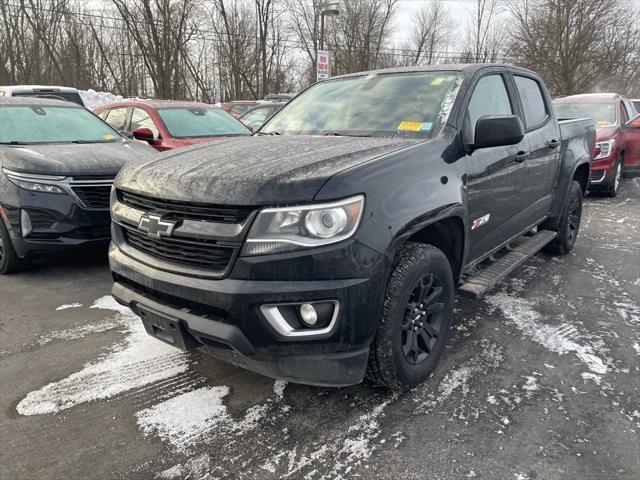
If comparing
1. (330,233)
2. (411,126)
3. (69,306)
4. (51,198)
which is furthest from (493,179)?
(51,198)

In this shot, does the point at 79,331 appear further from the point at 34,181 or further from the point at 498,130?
the point at 498,130

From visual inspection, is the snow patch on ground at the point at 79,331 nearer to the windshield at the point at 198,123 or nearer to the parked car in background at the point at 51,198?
the parked car in background at the point at 51,198

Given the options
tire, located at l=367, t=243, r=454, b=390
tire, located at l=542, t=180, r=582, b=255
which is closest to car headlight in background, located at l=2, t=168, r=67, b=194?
tire, located at l=367, t=243, r=454, b=390

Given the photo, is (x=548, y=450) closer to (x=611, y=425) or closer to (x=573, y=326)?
(x=611, y=425)

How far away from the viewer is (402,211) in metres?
2.32

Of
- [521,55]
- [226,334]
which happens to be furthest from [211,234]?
[521,55]

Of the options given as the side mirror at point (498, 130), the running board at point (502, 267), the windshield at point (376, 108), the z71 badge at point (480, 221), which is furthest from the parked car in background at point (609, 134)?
the side mirror at point (498, 130)

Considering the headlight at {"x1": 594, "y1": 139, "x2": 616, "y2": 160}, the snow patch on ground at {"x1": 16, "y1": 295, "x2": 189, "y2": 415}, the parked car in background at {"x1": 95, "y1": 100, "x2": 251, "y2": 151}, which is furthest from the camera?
the headlight at {"x1": 594, "y1": 139, "x2": 616, "y2": 160}

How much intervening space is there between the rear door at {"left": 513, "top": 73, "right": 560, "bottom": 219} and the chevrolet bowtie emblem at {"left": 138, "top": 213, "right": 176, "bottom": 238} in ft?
9.24

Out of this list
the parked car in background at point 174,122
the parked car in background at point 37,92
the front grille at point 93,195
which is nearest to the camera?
the front grille at point 93,195

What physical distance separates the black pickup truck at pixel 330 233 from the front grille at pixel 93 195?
176 centimetres

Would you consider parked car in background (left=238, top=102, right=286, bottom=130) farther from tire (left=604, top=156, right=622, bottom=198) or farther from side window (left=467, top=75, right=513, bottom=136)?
side window (left=467, top=75, right=513, bottom=136)

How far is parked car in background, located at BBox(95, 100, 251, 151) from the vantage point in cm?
695

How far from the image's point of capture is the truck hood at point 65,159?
4.34 metres
